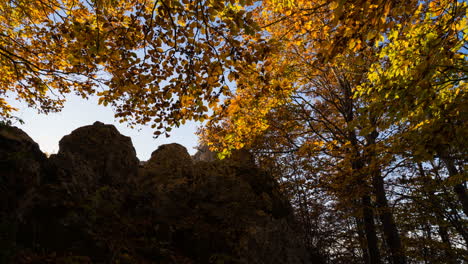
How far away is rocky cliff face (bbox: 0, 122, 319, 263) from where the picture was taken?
4.25 m

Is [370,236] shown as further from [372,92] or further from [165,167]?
[165,167]

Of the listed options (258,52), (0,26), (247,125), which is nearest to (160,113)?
(258,52)

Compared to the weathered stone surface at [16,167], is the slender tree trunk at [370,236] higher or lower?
higher

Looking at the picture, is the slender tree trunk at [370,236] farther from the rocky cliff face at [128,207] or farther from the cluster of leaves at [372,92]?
the rocky cliff face at [128,207]

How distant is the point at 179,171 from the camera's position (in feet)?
24.7

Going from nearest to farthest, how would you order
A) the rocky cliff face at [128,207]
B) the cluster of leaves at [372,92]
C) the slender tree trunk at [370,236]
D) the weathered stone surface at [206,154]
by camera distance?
the cluster of leaves at [372,92], the rocky cliff face at [128,207], the slender tree trunk at [370,236], the weathered stone surface at [206,154]

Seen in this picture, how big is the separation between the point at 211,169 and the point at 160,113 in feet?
14.2

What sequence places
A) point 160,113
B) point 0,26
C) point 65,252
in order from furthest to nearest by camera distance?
1. point 0,26
2. point 65,252
3. point 160,113

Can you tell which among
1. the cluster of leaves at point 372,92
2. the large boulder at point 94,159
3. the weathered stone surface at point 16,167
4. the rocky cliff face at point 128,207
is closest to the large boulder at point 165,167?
the rocky cliff face at point 128,207

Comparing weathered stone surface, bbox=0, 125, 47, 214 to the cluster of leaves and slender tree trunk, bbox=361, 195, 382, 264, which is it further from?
slender tree trunk, bbox=361, 195, 382, 264

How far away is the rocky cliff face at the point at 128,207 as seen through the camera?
4254 mm

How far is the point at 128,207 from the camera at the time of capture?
6152 millimetres

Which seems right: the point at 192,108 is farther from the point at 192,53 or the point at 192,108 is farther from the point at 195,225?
the point at 195,225

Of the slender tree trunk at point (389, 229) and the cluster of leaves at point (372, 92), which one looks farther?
the slender tree trunk at point (389, 229)
